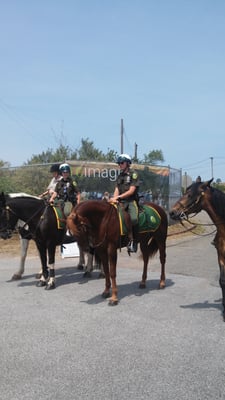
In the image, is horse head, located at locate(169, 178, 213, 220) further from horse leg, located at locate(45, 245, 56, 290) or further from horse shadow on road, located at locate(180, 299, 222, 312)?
horse leg, located at locate(45, 245, 56, 290)

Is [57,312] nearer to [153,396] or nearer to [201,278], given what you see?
[153,396]

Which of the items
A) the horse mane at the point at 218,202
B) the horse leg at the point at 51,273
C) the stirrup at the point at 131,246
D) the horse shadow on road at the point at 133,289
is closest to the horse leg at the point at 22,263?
the horse leg at the point at 51,273

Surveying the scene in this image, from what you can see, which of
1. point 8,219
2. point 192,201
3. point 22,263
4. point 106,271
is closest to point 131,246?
point 106,271

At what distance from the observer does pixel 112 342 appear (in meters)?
4.90

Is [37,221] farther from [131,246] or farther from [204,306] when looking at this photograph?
[204,306]

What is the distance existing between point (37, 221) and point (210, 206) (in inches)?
147

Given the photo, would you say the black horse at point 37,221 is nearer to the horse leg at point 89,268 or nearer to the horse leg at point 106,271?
the horse leg at point 89,268

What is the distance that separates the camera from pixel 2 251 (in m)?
13.7

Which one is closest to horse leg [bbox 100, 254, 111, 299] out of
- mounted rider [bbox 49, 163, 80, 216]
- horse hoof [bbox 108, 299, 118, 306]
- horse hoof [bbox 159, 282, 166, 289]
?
horse hoof [bbox 108, 299, 118, 306]

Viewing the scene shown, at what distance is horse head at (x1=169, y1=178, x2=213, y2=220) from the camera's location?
5836mm

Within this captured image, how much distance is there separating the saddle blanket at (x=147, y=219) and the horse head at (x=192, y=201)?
1345mm

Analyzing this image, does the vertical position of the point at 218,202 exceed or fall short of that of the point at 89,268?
it exceeds it

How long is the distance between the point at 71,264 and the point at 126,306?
4629 millimetres

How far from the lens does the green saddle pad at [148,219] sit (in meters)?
7.50
